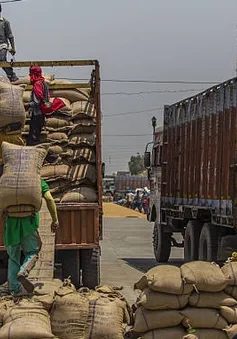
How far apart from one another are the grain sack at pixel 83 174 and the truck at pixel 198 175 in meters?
2.35

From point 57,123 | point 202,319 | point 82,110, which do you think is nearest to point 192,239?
point 82,110

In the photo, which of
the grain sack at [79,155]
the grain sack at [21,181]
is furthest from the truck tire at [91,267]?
the grain sack at [21,181]

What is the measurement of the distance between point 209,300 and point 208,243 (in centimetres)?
739

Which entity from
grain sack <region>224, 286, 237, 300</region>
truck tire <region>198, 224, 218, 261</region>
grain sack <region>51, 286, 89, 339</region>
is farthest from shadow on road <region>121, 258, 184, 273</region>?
grain sack <region>224, 286, 237, 300</region>

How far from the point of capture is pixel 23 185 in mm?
8633

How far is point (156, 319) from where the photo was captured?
694cm

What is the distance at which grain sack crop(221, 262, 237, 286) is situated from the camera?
23.1 feet

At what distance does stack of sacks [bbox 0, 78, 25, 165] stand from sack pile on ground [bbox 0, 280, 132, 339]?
3377 mm

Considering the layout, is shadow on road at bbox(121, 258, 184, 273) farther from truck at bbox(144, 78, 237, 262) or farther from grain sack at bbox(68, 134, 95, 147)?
grain sack at bbox(68, 134, 95, 147)

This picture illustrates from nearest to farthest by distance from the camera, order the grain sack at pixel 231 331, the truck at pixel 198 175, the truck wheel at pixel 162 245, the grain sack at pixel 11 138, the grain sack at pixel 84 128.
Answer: the grain sack at pixel 231 331 → the grain sack at pixel 11 138 → the grain sack at pixel 84 128 → the truck at pixel 198 175 → the truck wheel at pixel 162 245

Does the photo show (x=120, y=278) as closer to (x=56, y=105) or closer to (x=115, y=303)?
(x=56, y=105)

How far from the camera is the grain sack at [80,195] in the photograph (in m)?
11.1

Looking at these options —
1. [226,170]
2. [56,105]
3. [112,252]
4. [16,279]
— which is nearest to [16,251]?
[16,279]

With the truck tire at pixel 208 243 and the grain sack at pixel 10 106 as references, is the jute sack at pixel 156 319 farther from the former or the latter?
the truck tire at pixel 208 243
